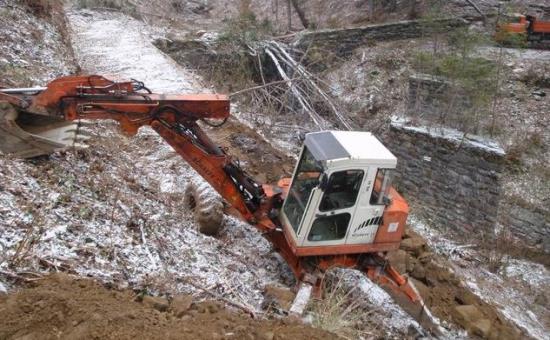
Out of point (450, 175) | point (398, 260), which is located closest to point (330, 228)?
point (398, 260)

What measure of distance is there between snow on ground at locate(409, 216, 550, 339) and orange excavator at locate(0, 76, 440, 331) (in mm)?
2260

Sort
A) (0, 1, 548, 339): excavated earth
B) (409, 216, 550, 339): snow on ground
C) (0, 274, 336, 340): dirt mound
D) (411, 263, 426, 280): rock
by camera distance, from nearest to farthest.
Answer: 1. (0, 274, 336, 340): dirt mound
2. (0, 1, 548, 339): excavated earth
3. (411, 263, 426, 280): rock
4. (409, 216, 550, 339): snow on ground

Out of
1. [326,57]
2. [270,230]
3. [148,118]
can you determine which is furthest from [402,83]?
[148,118]

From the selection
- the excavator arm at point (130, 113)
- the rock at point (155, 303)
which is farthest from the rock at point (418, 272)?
the rock at point (155, 303)

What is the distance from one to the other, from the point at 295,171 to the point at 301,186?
0.20 metres

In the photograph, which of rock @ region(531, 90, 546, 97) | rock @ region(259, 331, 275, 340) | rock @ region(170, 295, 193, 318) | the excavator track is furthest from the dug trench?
rock @ region(531, 90, 546, 97)

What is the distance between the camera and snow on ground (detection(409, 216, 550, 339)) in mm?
7605

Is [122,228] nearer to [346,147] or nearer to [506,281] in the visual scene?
[346,147]

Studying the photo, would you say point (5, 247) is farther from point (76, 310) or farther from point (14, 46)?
point (14, 46)

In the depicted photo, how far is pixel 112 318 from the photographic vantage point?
3459 mm

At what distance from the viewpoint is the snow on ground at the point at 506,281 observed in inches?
299

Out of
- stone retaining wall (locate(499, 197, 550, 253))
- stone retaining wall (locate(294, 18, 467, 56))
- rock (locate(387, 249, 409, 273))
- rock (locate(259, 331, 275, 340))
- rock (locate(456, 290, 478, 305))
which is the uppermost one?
rock (locate(259, 331, 275, 340))

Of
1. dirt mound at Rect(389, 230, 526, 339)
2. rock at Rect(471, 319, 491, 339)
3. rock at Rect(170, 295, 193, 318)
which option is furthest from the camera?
dirt mound at Rect(389, 230, 526, 339)

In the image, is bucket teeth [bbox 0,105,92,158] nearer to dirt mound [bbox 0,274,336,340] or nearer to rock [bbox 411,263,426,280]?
dirt mound [bbox 0,274,336,340]
